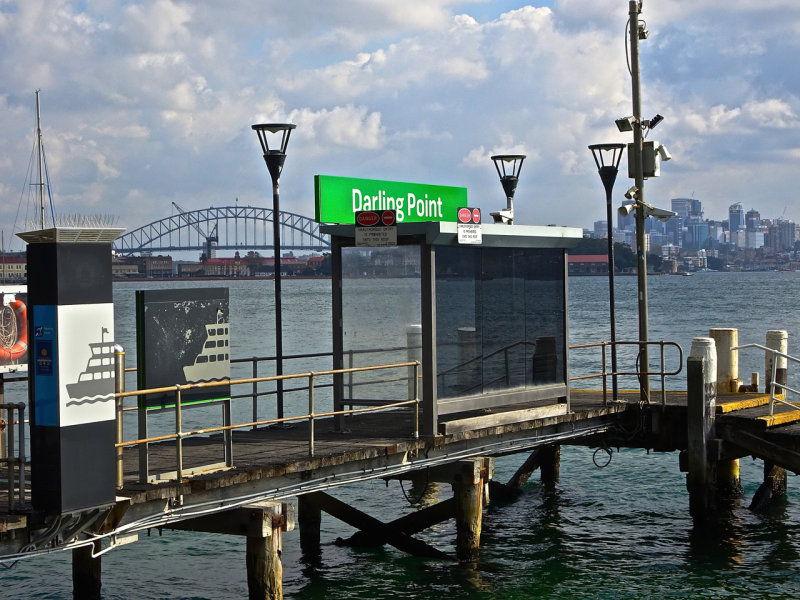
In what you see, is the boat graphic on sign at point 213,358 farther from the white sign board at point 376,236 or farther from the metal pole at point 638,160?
the metal pole at point 638,160

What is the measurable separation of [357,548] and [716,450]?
18.0 feet

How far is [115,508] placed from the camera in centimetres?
1070

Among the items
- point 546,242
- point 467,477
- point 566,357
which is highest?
point 546,242

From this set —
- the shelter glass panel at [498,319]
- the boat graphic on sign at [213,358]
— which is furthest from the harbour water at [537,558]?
the boat graphic on sign at [213,358]

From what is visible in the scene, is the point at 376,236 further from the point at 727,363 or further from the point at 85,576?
the point at 727,363

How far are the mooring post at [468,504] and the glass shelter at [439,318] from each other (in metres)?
0.64

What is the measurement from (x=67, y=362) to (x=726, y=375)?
516 inches

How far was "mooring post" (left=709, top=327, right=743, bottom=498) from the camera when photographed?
785 inches

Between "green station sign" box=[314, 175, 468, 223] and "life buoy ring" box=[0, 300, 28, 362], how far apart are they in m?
3.63

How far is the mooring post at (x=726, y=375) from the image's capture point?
19938 millimetres

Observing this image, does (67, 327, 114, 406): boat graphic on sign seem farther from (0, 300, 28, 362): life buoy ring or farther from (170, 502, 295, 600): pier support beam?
(0, 300, 28, 362): life buoy ring

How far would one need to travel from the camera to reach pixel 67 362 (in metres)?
9.92

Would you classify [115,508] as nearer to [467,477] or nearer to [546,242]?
[467,477]

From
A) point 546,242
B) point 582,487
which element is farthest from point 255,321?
point 546,242
